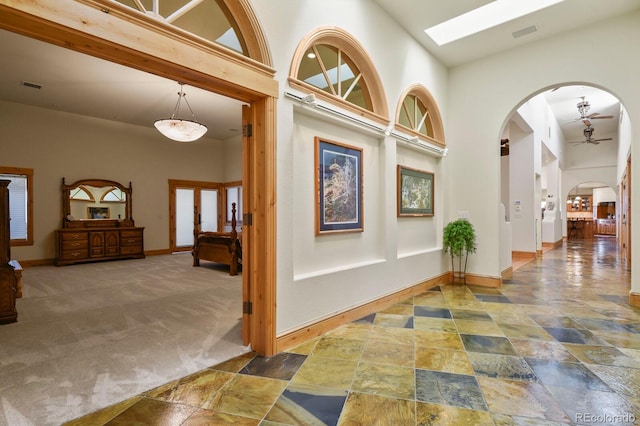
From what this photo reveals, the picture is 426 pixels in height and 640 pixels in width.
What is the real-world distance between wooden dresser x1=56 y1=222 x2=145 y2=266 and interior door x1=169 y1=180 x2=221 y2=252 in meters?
1.27

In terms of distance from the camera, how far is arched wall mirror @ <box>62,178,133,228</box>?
7.88m

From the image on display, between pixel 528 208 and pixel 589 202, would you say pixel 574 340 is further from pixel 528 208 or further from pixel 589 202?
pixel 589 202

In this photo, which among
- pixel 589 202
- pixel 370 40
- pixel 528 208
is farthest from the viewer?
pixel 589 202

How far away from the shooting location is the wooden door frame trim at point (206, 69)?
1630 mm

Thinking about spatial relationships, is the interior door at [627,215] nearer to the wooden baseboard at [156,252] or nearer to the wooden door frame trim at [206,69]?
the wooden door frame trim at [206,69]

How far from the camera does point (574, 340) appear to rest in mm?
2902

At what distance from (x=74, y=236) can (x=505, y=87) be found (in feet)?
31.4

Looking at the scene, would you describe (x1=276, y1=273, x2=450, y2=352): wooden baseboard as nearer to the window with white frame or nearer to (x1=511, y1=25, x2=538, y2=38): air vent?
(x1=511, y1=25, x2=538, y2=38): air vent

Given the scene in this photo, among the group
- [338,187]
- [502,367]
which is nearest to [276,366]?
[502,367]

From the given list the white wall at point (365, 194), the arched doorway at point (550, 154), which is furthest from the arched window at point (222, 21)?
the arched doorway at point (550, 154)

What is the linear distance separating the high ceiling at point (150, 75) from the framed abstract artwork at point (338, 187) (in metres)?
2.06

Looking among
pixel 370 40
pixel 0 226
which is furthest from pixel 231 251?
pixel 370 40

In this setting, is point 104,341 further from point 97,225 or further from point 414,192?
point 97,225

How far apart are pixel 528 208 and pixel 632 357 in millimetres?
6275
